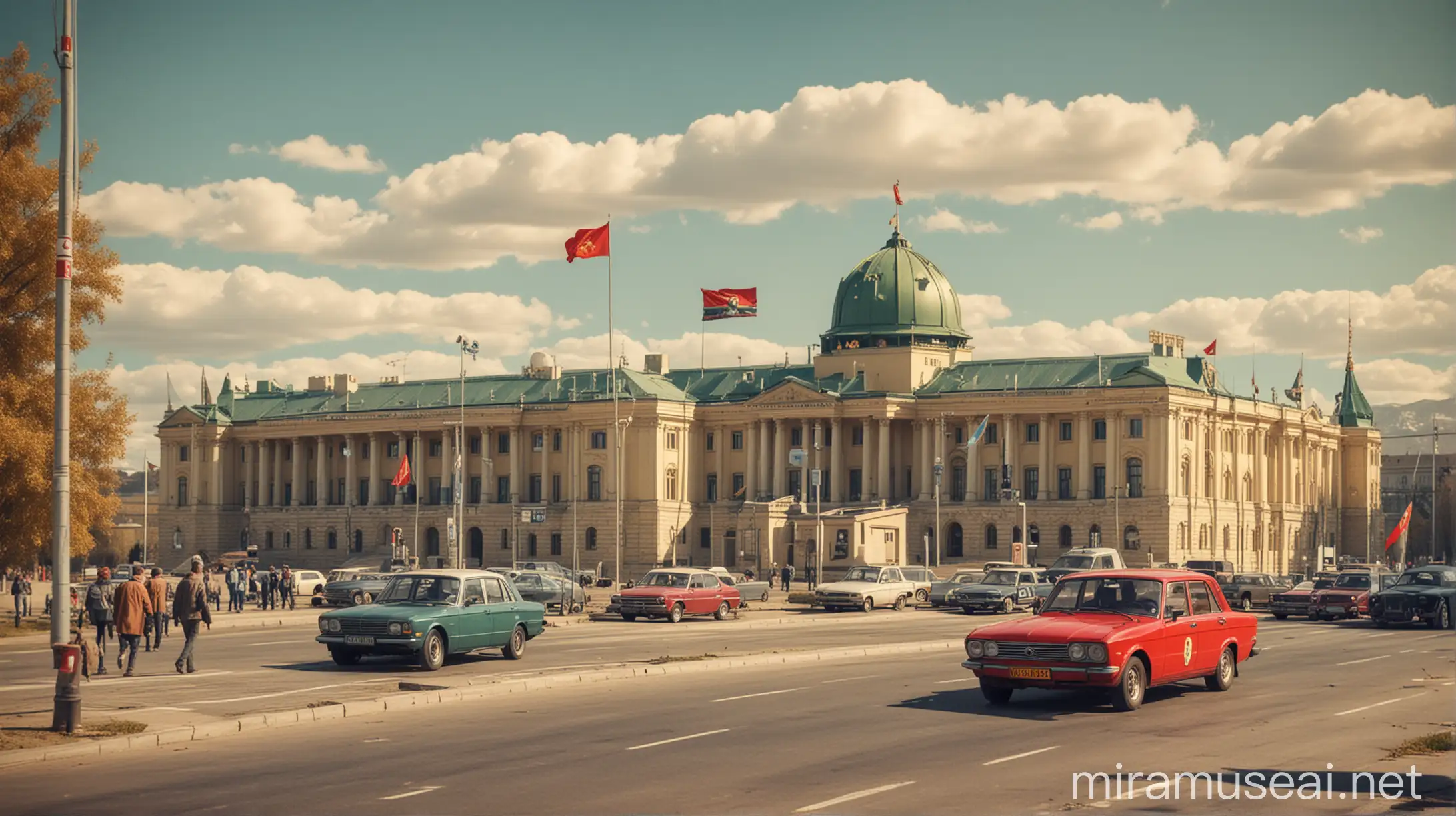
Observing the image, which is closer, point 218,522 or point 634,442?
A: point 634,442

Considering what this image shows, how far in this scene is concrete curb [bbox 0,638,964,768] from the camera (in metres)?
20.5

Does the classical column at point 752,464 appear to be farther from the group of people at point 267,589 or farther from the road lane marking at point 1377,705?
the road lane marking at point 1377,705

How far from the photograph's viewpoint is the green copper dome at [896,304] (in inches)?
4879

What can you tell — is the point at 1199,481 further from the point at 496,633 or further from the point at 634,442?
the point at 496,633

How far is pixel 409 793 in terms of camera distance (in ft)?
57.3

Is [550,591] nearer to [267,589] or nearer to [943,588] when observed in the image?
[267,589]

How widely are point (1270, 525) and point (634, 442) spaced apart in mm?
52153

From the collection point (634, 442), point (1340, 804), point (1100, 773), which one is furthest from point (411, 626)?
point (634, 442)

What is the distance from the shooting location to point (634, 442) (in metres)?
125

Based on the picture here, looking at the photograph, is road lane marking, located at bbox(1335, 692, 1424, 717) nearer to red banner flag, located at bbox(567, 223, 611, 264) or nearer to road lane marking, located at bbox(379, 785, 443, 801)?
road lane marking, located at bbox(379, 785, 443, 801)

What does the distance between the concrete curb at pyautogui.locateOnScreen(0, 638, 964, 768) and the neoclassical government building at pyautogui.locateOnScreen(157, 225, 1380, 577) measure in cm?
6541

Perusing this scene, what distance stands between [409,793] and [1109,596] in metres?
12.4

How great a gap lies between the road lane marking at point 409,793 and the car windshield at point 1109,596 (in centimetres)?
1144

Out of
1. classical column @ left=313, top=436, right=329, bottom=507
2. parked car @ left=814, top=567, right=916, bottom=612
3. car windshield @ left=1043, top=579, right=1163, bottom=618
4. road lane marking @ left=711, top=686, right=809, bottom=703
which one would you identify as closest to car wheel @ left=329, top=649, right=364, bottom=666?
road lane marking @ left=711, top=686, right=809, bottom=703
